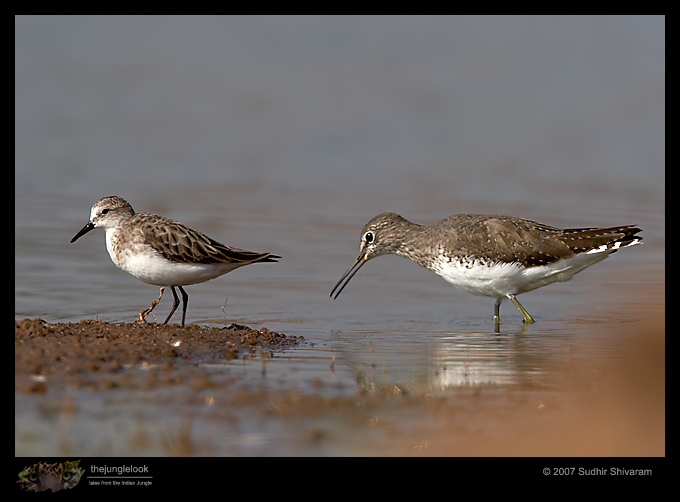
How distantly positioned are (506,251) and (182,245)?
154 inches

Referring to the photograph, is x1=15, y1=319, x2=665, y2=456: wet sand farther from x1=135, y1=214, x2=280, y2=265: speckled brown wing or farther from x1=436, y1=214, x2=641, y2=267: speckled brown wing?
x1=436, y1=214, x2=641, y2=267: speckled brown wing

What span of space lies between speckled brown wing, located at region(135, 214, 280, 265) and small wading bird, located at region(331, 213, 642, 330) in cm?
243

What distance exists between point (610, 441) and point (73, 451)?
153 inches

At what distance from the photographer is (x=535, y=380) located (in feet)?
27.8

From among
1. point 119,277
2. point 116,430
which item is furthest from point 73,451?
point 119,277

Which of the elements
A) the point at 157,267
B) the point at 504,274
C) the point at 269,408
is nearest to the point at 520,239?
the point at 504,274

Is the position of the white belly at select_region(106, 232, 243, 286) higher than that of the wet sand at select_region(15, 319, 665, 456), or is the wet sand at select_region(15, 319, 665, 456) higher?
the white belly at select_region(106, 232, 243, 286)

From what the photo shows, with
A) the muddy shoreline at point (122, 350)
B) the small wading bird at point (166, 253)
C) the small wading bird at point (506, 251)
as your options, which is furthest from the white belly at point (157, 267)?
the small wading bird at point (506, 251)

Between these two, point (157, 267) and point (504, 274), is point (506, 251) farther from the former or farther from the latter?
point (157, 267)

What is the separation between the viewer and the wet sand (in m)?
6.65

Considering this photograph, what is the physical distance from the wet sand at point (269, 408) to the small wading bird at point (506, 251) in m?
2.50

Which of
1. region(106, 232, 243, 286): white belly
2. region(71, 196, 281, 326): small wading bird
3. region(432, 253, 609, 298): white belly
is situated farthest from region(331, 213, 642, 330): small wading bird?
region(106, 232, 243, 286): white belly
